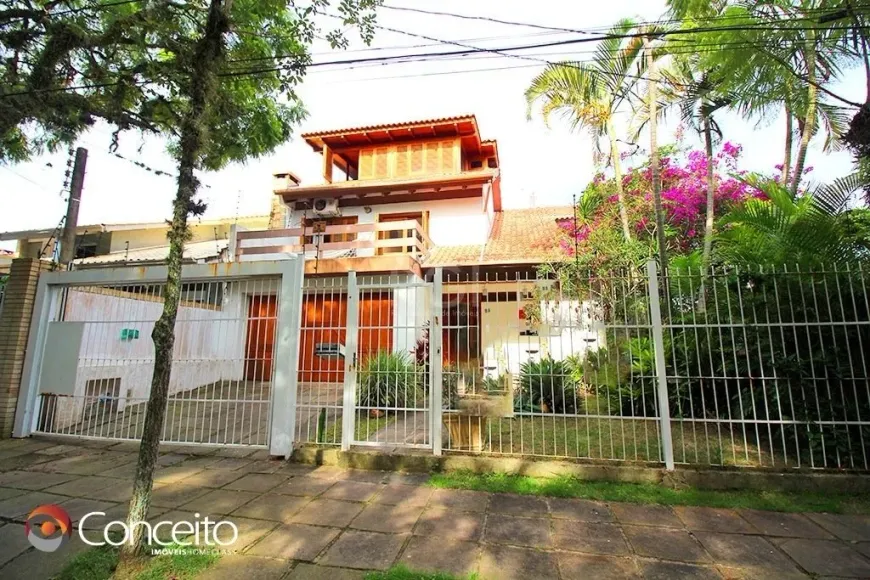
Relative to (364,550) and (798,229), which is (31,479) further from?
(798,229)

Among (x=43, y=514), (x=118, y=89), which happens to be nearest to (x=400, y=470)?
(x=43, y=514)

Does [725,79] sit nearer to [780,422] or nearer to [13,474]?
[780,422]

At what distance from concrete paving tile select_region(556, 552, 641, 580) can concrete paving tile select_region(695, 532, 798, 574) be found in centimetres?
60

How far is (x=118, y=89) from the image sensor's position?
6.18m

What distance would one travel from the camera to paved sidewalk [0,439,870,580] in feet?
8.08

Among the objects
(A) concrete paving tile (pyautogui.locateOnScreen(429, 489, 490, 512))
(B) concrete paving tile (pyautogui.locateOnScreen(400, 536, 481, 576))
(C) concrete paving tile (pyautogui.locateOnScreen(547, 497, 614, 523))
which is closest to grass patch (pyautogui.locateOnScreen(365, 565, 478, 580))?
(B) concrete paving tile (pyautogui.locateOnScreen(400, 536, 481, 576))

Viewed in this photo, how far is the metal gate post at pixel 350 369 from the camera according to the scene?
14.8ft

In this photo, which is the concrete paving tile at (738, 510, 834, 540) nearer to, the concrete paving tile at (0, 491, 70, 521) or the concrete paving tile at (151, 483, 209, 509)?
the concrete paving tile at (151, 483, 209, 509)

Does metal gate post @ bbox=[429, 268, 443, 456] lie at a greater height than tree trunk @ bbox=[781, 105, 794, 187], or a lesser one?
lesser

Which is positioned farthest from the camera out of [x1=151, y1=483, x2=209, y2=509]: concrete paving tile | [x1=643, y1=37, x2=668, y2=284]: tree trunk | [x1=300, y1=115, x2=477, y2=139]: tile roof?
[x1=300, y1=115, x2=477, y2=139]: tile roof

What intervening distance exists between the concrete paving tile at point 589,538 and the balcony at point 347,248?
716 centimetres

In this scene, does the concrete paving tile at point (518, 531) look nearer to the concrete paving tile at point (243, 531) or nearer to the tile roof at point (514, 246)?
the concrete paving tile at point (243, 531)

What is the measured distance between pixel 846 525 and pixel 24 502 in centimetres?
683

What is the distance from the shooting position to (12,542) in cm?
276
